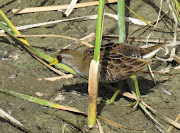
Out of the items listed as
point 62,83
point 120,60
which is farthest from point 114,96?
point 62,83

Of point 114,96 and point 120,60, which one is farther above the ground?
point 120,60

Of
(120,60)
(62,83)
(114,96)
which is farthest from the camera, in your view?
(62,83)

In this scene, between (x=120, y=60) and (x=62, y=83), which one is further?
(x=62, y=83)

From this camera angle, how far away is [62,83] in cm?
362

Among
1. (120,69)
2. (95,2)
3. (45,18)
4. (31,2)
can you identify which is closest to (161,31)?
(95,2)

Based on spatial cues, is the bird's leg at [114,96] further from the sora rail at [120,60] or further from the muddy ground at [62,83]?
the sora rail at [120,60]

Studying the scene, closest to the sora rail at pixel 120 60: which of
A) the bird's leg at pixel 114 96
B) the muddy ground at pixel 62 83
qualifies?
the bird's leg at pixel 114 96

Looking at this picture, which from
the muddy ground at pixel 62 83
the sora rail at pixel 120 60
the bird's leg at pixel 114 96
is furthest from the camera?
the bird's leg at pixel 114 96

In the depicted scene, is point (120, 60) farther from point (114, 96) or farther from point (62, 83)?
point (62, 83)

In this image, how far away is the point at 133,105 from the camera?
3305 millimetres

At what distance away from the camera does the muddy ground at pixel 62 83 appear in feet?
9.43

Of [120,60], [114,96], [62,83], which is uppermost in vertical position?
[120,60]

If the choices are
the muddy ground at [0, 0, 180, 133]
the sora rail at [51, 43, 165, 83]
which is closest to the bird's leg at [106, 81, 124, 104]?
the muddy ground at [0, 0, 180, 133]

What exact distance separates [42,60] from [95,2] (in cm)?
130
